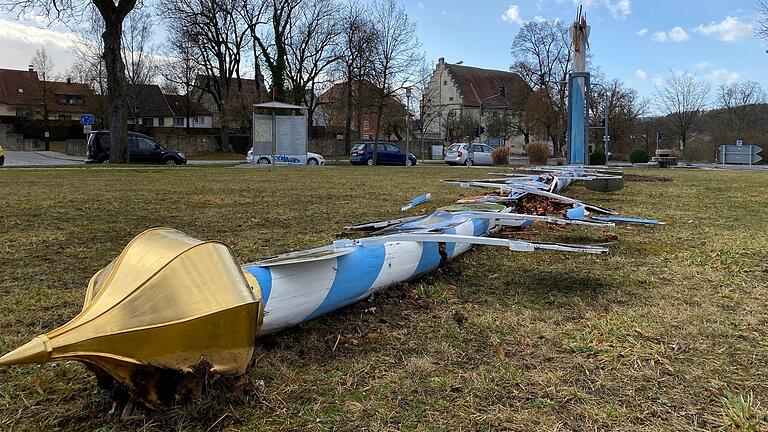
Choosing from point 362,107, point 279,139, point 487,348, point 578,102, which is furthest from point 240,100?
point 487,348

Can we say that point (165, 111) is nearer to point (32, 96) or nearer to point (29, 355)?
point (32, 96)

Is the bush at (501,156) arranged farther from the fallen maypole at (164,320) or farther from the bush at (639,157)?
the fallen maypole at (164,320)

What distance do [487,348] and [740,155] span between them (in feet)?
121

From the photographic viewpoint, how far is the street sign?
105ft

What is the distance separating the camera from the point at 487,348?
234 centimetres

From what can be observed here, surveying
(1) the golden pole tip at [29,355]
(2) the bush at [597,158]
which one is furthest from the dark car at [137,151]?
(1) the golden pole tip at [29,355]

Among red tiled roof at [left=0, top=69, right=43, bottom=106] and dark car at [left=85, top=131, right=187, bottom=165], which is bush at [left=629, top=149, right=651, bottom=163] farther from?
red tiled roof at [left=0, top=69, right=43, bottom=106]

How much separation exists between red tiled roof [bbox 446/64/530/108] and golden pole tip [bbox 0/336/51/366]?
7860 centimetres

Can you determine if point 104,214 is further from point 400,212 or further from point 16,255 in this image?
point 400,212

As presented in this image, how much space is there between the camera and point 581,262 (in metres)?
3.93

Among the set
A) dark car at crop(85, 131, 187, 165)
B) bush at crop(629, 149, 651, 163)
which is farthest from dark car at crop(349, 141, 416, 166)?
bush at crop(629, 149, 651, 163)

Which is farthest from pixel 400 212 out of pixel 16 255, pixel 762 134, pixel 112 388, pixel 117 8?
pixel 762 134

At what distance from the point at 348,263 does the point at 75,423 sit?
1.28m

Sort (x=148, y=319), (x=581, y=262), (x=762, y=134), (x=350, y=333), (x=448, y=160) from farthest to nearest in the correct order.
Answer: (x=762, y=134) < (x=448, y=160) < (x=581, y=262) < (x=350, y=333) < (x=148, y=319)
